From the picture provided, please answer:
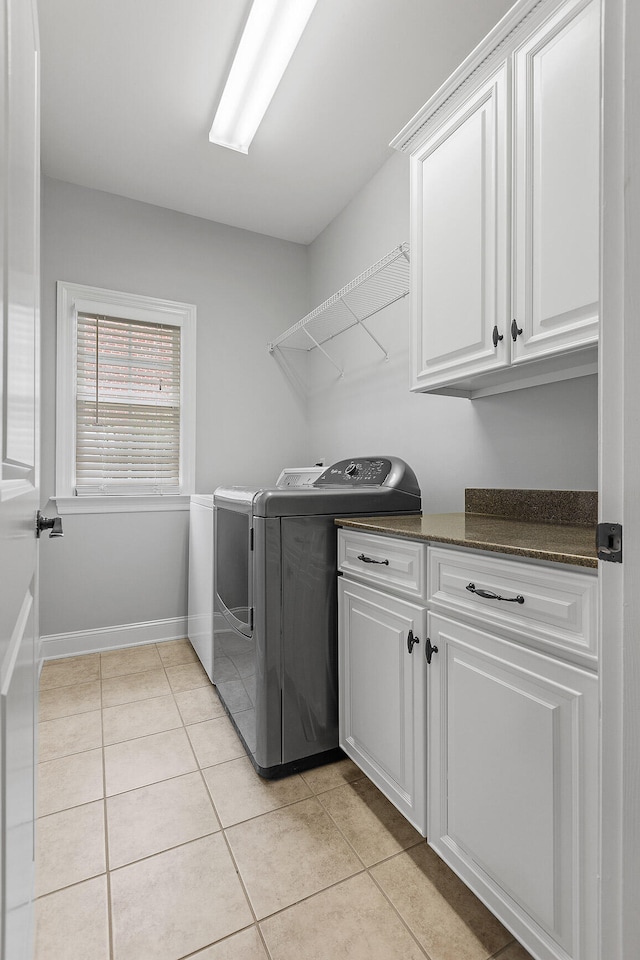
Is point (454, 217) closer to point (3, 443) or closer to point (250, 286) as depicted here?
point (3, 443)

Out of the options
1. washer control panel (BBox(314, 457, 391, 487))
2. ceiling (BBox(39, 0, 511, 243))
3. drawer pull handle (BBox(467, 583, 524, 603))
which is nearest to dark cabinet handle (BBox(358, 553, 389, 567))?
drawer pull handle (BBox(467, 583, 524, 603))

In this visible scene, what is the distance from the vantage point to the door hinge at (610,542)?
664mm

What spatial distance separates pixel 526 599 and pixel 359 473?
1.24 metres

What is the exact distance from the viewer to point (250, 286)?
3.19 meters

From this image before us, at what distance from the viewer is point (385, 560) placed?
1405mm

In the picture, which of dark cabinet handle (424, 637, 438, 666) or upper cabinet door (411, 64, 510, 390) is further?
upper cabinet door (411, 64, 510, 390)

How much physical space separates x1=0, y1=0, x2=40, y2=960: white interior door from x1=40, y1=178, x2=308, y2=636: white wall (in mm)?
1948

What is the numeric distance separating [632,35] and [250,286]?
9.14 feet

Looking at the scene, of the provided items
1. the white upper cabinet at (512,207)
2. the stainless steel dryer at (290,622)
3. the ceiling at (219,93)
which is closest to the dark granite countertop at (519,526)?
the stainless steel dryer at (290,622)

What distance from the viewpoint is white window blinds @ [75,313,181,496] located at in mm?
2734

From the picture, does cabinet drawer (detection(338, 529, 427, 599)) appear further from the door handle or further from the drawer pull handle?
the door handle

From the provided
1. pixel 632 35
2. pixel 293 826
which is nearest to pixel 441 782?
pixel 293 826

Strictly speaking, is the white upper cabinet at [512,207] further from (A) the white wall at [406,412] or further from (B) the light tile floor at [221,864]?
(B) the light tile floor at [221,864]

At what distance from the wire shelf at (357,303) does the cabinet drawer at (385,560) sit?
1.17 m
